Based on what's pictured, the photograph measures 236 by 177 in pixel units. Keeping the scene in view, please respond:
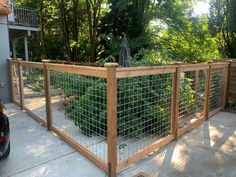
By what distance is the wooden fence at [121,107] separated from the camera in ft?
8.88

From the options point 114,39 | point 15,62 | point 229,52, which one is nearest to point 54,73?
point 15,62

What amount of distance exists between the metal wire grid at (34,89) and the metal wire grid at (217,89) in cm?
382

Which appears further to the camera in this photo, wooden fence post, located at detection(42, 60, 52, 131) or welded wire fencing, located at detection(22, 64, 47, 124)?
welded wire fencing, located at detection(22, 64, 47, 124)

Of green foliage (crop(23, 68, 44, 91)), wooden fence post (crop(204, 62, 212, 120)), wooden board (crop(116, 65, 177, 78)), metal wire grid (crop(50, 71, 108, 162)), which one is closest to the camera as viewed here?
wooden board (crop(116, 65, 177, 78))

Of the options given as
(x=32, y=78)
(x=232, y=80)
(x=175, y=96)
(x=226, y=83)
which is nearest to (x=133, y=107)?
(x=175, y=96)

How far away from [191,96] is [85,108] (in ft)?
7.39

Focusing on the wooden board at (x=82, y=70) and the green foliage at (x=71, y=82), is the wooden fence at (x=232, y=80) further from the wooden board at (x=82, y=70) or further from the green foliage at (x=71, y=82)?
the wooden board at (x=82, y=70)

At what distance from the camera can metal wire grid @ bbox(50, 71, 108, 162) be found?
353cm

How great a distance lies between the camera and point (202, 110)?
5.04 m

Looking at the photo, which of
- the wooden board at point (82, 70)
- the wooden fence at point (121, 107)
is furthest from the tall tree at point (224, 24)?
the wooden board at point (82, 70)

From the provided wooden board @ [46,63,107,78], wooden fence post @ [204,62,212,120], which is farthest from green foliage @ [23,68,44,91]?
wooden fence post @ [204,62,212,120]

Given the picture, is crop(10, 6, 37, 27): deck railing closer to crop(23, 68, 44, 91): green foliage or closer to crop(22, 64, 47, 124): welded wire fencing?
crop(22, 64, 47, 124): welded wire fencing

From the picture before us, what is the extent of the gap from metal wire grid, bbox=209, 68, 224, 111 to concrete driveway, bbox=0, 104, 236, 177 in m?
1.16

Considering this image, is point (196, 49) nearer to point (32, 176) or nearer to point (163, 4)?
point (163, 4)
